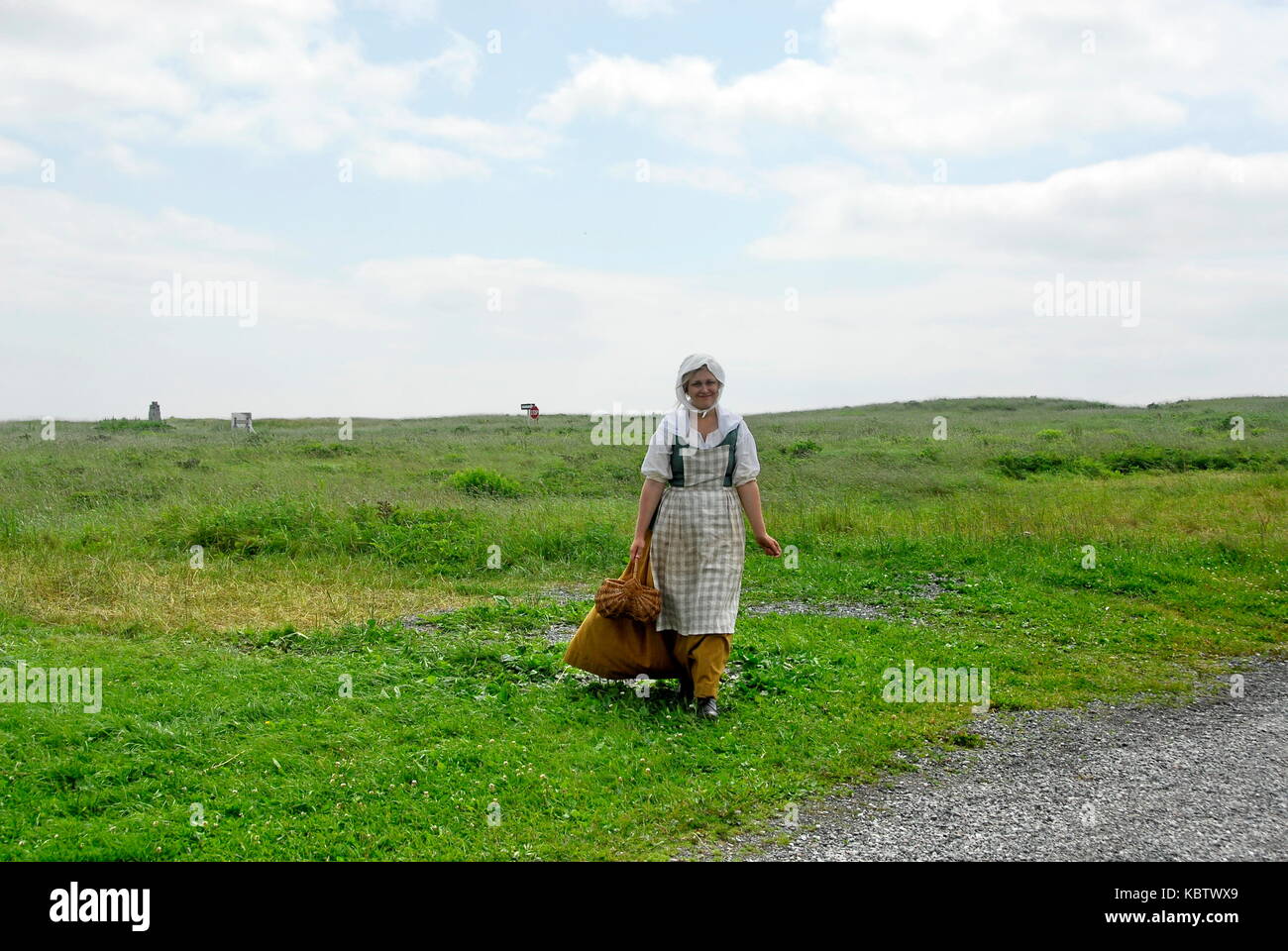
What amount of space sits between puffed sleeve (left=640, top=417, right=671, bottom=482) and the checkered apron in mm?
41

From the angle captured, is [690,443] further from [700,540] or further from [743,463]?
[700,540]

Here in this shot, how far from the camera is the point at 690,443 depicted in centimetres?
668

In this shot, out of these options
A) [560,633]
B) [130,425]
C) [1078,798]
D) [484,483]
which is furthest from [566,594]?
[130,425]

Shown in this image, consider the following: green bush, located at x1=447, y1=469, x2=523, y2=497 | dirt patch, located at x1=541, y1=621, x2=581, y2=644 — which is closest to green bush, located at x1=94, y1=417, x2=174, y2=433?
green bush, located at x1=447, y1=469, x2=523, y2=497

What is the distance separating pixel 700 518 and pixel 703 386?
0.90m

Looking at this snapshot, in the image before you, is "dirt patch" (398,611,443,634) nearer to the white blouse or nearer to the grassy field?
the grassy field

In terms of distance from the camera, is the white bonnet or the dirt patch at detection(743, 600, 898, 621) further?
the dirt patch at detection(743, 600, 898, 621)

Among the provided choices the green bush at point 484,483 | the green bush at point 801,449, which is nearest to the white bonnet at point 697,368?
the green bush at point 484,483

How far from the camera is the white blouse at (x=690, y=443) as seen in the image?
669 cm

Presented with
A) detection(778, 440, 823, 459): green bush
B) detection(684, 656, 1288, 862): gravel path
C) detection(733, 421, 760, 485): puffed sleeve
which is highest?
detection(778, 440, 823, 459): green bush

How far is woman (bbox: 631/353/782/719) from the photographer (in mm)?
6656
